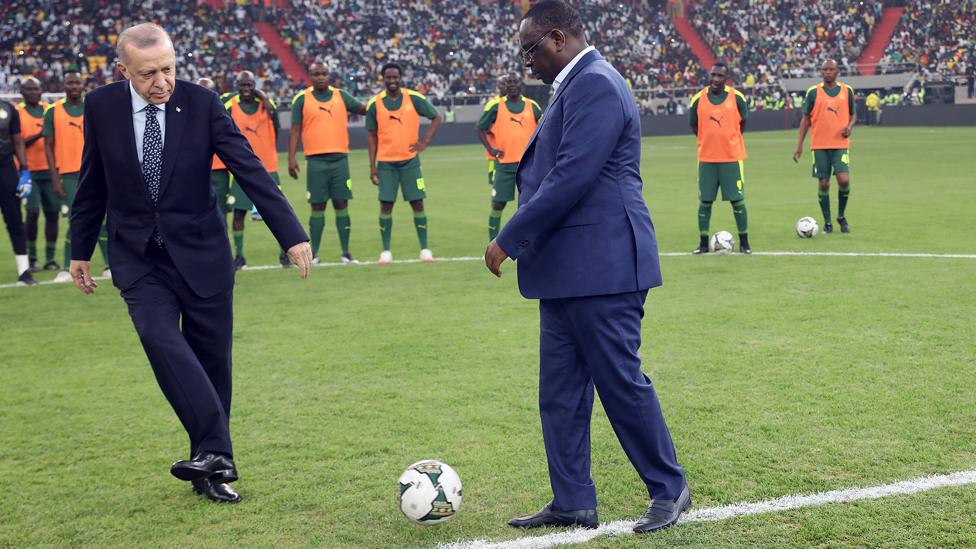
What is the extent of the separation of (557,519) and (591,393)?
515 mm

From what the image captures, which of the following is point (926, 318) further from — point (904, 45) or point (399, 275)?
point (904, 45)

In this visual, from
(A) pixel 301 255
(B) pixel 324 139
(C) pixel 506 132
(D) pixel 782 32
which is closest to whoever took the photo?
(A) pixel 301 255

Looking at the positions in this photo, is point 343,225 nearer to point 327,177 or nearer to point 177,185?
point 327,177

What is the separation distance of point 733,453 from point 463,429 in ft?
4.67

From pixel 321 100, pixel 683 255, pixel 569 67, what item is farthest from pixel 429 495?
pixel 321 100

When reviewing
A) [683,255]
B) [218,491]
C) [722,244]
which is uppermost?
[218,491]

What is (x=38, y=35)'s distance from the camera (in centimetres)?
3844

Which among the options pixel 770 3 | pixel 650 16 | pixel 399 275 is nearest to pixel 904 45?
pixel 770 3

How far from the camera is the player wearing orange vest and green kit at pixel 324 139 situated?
12242 millimetres

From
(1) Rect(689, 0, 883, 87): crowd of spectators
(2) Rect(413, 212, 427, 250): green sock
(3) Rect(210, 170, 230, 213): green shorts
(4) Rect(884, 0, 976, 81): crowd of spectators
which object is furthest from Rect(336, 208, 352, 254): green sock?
(1) Rect(689, 0, 883, 87): crowd of spectators

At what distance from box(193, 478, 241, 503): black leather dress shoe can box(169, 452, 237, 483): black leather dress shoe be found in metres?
0.04

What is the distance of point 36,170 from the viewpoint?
12.5 m

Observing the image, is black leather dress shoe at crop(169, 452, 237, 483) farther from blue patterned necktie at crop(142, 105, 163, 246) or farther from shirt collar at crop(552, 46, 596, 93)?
shirt collar at crop(552, 46, 596, 93)

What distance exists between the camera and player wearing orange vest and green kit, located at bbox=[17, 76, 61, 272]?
12391 mm
